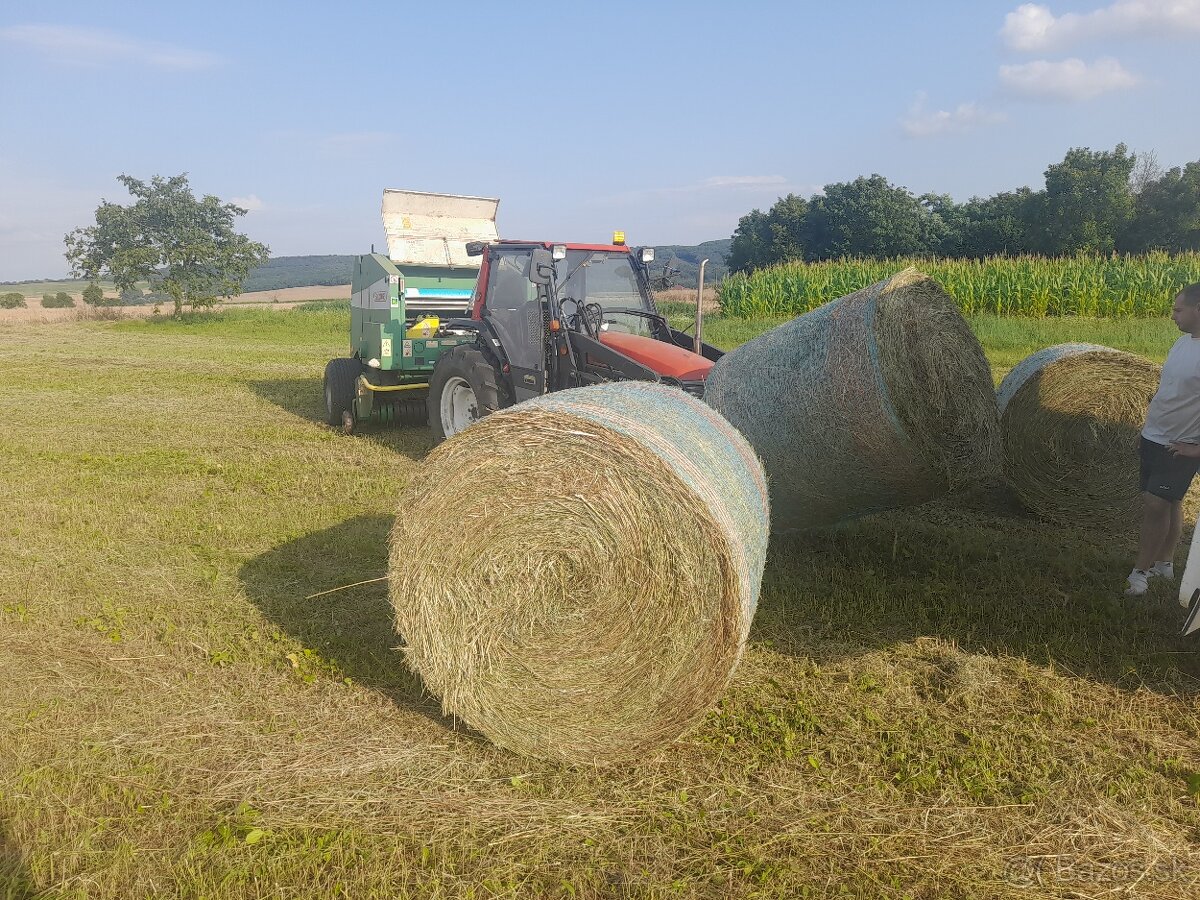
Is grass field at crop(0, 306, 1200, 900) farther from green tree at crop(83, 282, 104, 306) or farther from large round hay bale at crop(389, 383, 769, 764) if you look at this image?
green tree at crop(83, 282, 104, 306)

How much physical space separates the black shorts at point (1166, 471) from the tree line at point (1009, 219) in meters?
35.4

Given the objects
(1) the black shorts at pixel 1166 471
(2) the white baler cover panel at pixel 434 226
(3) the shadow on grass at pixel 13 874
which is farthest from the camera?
(2) the white baler cover panel at pixel 434 226

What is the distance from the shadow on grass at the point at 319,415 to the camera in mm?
9516

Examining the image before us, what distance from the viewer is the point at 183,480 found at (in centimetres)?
776

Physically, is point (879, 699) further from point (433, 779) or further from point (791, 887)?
point (433, 779)

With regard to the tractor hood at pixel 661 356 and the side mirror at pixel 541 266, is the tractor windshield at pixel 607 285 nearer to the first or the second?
the side mirror at pixel 541 266

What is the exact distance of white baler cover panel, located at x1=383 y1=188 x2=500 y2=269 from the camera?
1081 centimetres

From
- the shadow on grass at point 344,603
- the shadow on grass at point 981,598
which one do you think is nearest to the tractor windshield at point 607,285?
the shadow on grass at point 344,603

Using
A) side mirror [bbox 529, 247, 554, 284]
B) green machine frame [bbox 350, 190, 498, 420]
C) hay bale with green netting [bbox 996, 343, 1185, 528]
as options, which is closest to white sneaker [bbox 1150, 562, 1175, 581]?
hay bale with green netting [bbox 996, 343, 1185, 528]

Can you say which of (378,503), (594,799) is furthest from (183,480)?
(594,799)

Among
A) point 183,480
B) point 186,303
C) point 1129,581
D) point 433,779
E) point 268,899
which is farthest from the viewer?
point 186,303

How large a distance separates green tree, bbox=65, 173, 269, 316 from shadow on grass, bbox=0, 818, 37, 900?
3391 centimetres

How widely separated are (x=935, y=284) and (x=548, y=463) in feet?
9.96

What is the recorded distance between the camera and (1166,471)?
192 inches
